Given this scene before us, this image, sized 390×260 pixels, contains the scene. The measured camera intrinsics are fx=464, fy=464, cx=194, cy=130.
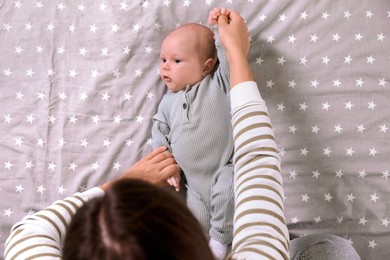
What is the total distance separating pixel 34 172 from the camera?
4.09 feet

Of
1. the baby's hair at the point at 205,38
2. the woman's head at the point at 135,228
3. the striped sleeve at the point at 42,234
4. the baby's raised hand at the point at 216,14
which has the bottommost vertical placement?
the striped sleeve at the point at 42,234

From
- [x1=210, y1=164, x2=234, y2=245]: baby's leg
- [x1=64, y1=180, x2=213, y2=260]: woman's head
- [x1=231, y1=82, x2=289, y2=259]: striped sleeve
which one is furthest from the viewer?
[x1=210, y1=164, x2=234, y2=245]: baby's leg

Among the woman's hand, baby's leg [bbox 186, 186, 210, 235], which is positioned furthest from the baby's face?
baby's leg [bbox 186, 186, 210, 235]

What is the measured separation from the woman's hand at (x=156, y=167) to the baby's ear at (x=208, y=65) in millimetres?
224

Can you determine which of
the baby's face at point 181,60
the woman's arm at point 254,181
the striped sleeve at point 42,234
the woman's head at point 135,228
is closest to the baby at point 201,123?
the baby's face at point 181,60

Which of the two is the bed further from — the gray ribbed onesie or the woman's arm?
the woman's arm

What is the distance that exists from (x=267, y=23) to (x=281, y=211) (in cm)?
59

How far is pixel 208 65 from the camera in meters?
1.20

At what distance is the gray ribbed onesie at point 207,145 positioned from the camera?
1.12m

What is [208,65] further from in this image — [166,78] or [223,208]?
[223,208]

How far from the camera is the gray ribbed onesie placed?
112 centimetres

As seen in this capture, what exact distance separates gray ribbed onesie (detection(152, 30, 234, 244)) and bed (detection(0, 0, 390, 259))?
11cm

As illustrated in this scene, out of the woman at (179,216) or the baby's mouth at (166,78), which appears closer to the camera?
the woman at (179,216)

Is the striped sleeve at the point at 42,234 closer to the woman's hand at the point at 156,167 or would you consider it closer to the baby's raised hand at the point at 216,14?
the woman's hand at the point at 156,167
